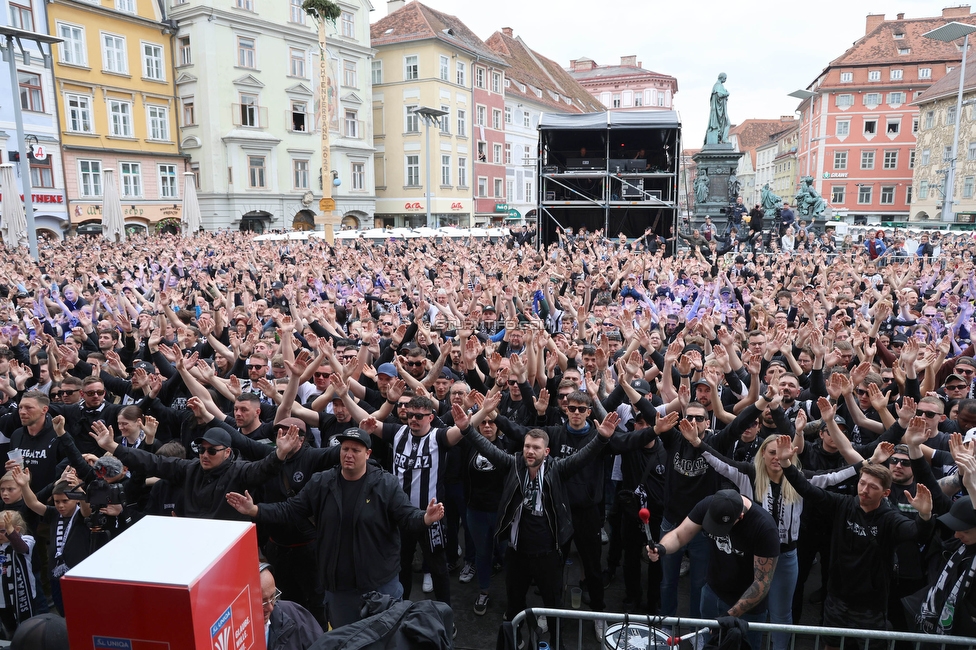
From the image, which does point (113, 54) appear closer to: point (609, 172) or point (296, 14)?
point (296, 14)

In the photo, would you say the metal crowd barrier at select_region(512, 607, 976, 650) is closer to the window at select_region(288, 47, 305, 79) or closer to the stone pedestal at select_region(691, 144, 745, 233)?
the stone pedestal at select_region(691, 144, 745, 233)

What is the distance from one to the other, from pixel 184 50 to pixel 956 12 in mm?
62940

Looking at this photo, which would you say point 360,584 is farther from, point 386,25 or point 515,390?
point 386,25

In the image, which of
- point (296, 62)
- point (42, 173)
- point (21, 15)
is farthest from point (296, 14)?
point (42, 173)

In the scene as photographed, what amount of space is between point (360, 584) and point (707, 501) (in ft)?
Result: 7.39

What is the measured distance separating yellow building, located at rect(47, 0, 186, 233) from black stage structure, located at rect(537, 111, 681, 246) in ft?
74.2

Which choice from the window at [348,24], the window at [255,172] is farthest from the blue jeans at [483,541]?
the window at [348,24]

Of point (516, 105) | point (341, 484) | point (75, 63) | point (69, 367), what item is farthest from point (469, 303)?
point (516, 105)

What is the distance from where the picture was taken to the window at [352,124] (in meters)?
41.4

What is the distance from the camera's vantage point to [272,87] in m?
37.0

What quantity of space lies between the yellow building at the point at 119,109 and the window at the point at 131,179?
46 millimetres

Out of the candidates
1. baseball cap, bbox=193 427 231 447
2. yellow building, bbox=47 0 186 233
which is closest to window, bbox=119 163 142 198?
yellow building, bbox=47 0 186 233

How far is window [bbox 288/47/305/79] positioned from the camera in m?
37.9

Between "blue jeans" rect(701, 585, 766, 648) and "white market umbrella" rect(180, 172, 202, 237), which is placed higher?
"white market umbrella" rect(180, 172, 202, 237)
